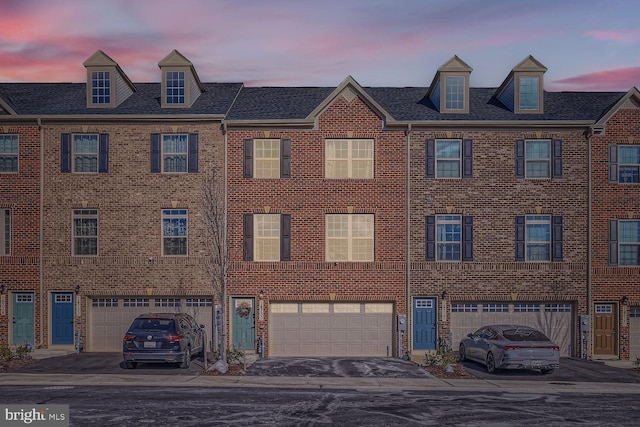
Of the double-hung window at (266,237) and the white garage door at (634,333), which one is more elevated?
the double-hung window at (266,237)

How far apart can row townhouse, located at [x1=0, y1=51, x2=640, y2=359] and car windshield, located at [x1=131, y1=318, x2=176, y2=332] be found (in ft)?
14.7

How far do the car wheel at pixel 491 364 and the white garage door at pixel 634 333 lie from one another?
7.93 metres

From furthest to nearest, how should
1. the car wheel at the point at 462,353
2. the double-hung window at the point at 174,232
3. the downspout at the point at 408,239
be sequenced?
the double-hung window at the point at 174,232 → the downspout at the point at 408,239 → the car wheel at the point at 462,353

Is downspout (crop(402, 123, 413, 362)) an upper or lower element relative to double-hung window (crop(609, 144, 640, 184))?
lower

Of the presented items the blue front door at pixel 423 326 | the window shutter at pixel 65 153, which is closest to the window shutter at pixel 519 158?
the blue front door at pixel 423 326

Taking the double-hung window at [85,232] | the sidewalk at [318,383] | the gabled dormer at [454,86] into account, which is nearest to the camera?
the sidewalk at [318,383]

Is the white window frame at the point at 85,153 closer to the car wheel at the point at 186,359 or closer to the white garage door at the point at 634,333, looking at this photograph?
the car wheel at the point at 186,359

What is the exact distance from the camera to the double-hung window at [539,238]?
2608 cm

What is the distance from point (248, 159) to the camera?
26172 millimetres

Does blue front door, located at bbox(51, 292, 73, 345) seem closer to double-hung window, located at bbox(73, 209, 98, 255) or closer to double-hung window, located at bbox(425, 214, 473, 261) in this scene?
double-hung window, located at bbox(73, 209, 98, 255)

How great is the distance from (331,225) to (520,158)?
8.12 m

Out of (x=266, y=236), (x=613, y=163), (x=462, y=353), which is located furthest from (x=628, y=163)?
(x=266, y=236)

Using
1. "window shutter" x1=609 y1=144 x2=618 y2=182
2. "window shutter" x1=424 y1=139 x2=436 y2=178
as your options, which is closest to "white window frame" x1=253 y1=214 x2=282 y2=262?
"window shutter" x1=424 y1=139 x2=436 y2=178

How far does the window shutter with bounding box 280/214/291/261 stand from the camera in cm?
2600
